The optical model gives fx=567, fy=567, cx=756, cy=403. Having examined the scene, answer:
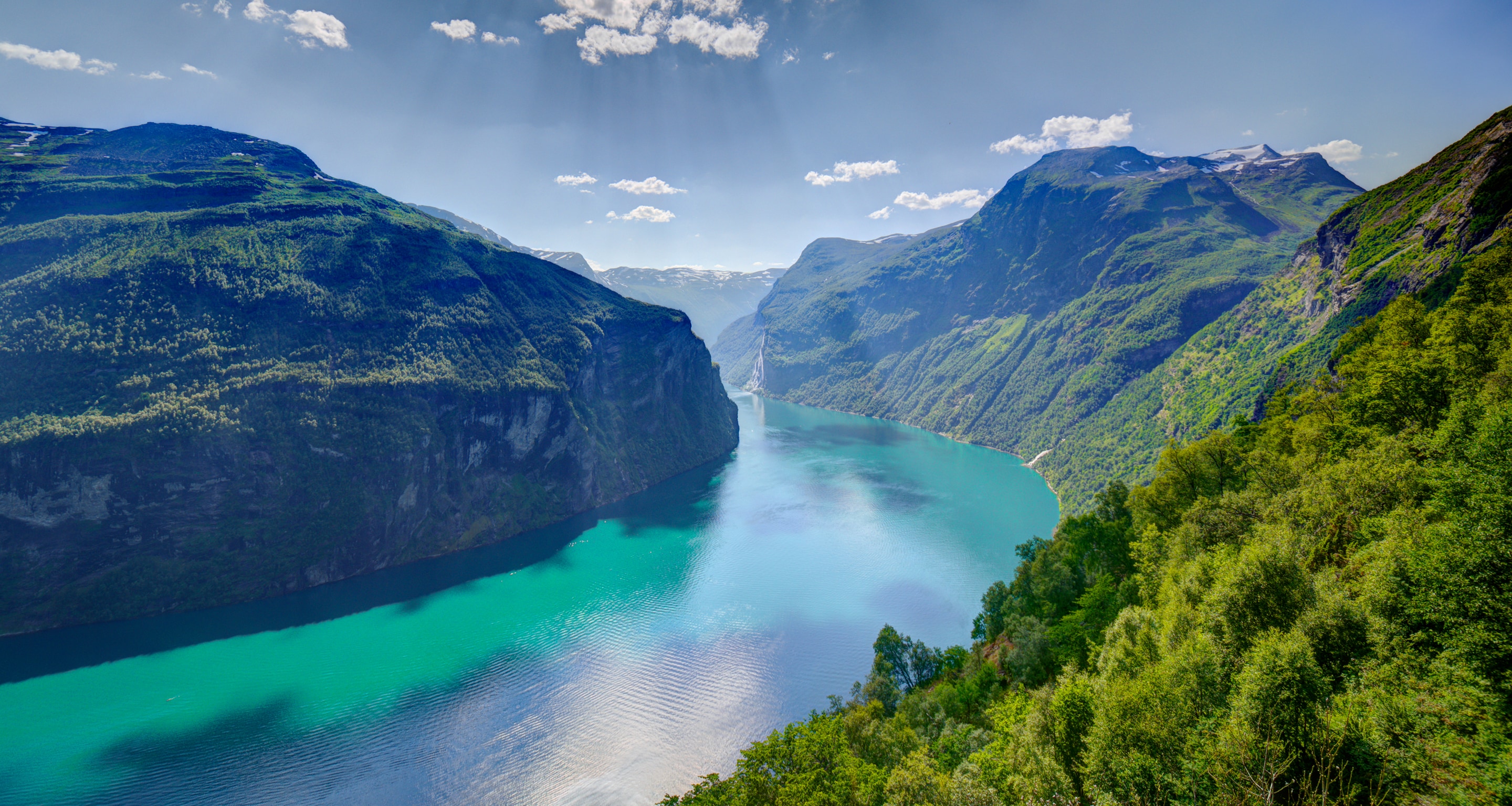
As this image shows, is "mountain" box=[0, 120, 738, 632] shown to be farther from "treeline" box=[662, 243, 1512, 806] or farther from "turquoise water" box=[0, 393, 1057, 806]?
"treeline" box=[662, 243, 1512, 806]

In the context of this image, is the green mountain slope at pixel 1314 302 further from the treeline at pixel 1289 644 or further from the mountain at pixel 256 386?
the mountain at pixel 256 386

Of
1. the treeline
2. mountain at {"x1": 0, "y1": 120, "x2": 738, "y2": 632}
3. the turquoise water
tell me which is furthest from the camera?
mountain at {"x1": 0, "y1": 120, "x2": 738, "y2": 632}

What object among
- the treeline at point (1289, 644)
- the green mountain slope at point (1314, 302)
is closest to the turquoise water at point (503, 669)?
the treeline at point (1289, 644)

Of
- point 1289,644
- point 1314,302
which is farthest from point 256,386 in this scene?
A: point 1314,302

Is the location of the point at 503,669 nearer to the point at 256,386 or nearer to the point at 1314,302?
the point at 256,386

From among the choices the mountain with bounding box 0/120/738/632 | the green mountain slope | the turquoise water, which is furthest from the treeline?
the mountain with bounding box 0/120/738/632

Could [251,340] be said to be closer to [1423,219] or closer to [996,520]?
[996,520]

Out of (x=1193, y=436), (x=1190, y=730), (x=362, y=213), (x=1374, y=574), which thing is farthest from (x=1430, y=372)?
(x=362, y=213)
